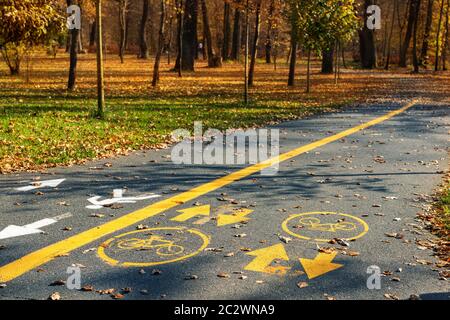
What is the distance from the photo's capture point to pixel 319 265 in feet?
17.1

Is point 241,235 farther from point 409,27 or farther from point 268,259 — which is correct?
point 409,27

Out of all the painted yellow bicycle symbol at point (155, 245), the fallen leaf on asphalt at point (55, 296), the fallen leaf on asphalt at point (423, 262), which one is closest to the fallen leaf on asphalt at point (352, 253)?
the fallen leaf on asphalt at point (423, 262)

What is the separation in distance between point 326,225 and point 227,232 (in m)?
1.34

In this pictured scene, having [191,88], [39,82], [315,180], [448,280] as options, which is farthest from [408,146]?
[39,82]

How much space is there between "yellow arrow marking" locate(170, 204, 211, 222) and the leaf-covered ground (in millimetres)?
3873

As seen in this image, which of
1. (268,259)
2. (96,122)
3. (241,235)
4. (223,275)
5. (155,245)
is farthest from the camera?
(96,122)

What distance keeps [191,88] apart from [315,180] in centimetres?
1732

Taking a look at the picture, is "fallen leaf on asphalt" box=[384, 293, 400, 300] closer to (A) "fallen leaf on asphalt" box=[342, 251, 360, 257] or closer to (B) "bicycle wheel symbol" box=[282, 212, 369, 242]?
(A) "fallen leaf on asphalt" box=[342, 251, 360, 257]

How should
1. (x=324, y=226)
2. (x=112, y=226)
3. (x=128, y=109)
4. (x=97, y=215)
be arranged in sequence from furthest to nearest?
Result: 1. (x=128, y=109)
2. (x=97, y=215)
3. (x=324, y=226)
4. (x=112, y=226)

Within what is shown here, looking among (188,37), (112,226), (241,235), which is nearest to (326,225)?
(241,235)

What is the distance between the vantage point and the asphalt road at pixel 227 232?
474 centimetres

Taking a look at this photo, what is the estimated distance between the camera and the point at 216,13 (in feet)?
199

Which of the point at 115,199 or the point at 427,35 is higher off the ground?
the point at 427,35
